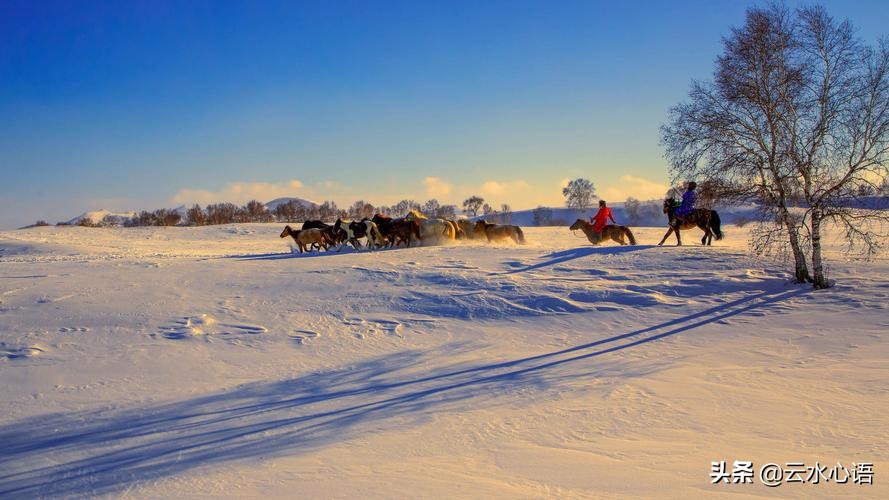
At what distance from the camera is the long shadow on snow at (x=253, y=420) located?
593 centimetres

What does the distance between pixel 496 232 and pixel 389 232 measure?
458 cm

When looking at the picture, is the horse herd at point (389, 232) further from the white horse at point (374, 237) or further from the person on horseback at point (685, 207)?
the person on horseback at point (685, 207)

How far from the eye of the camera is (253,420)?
7199 mm

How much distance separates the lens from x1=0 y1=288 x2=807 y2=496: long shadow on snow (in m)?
5.93

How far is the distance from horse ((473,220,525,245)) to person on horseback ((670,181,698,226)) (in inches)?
250

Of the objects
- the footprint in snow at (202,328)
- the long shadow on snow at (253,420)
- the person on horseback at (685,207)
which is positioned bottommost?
the long shadow on snow at (253,420)

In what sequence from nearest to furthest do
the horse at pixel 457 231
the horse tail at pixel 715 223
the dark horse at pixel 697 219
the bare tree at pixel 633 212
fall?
the dark horse at pixel 697 219
the horse tail at pixel 715 223
the horse at pixel 457 231
the bare tree at pixel 633 212

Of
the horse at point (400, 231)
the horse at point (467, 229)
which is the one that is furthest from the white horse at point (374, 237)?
the horse at point (467, 229)

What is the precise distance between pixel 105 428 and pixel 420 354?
5.01 metres

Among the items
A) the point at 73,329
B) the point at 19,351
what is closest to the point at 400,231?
the point at 73,329

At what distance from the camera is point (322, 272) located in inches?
623

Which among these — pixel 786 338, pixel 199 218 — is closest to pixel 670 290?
pixel 786 338

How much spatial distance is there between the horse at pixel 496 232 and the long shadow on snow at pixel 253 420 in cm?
1297

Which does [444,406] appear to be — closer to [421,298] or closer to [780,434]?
[780,434]
